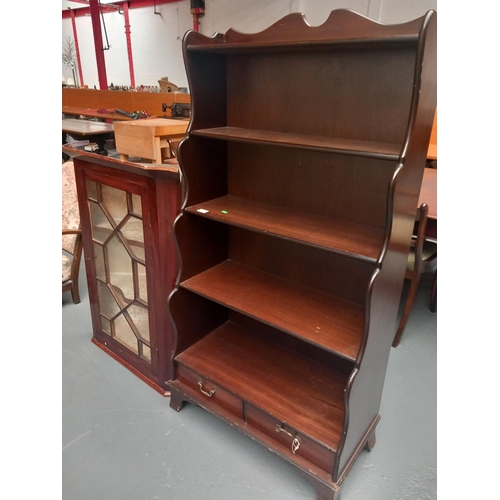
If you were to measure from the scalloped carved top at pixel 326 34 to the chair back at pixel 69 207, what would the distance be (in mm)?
1466

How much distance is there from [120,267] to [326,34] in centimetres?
144

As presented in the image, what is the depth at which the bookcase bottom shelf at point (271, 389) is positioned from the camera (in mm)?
1428

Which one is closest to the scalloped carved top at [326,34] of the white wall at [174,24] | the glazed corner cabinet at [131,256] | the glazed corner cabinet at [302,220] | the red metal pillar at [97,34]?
the glazed corner cabinet at [302,220]

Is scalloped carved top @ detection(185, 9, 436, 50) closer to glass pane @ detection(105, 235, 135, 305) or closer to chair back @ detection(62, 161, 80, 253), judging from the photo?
glass pane @ detection(105, 235, 135, 305)

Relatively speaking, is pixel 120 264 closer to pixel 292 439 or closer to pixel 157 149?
pixel 157 149

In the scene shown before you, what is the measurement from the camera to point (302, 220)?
1.45 m

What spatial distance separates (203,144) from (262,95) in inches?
11.7

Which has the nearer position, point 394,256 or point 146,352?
point 394,256

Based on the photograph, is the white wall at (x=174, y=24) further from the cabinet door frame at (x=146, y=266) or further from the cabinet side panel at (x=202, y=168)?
the cabinet door frame at (x=146, y=266)

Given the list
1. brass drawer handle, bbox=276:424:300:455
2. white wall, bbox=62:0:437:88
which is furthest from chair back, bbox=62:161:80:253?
white wall, bbox=62:0:437:88

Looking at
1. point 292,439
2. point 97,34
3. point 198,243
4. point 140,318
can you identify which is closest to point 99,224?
point 140,318

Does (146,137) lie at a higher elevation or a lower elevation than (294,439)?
higher

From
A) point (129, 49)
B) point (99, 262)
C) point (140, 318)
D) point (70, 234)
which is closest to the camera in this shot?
point (140, 318)

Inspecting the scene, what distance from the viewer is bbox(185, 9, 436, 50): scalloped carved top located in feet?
3.20
